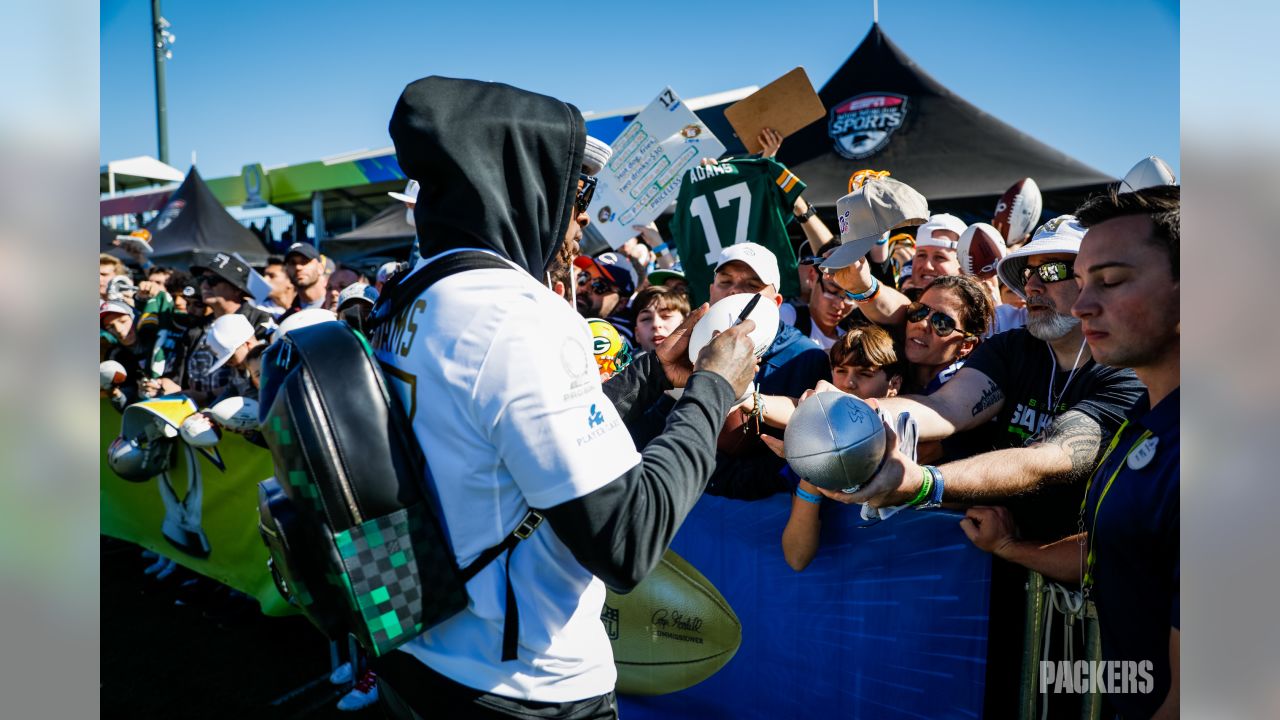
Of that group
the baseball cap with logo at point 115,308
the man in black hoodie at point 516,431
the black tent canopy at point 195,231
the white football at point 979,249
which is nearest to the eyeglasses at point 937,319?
the white football at point 979,249

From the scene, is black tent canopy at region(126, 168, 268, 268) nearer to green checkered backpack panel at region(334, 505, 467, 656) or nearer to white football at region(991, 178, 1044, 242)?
white football at region(991, 178, 1044, 242)

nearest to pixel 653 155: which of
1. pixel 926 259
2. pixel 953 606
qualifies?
pixel 926 259

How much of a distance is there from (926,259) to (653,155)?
5.98ft

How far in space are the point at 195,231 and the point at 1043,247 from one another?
1554 cm

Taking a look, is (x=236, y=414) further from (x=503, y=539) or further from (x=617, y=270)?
(x=503, y=539)

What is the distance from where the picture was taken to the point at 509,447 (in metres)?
Answer: 1.28

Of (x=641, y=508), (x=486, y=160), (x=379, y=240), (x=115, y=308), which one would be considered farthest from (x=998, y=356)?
(x=379, y=240)

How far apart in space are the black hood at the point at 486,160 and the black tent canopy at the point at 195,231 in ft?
48.0

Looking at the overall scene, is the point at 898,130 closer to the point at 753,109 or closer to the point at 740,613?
the point at 753,109

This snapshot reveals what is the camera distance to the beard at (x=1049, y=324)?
2482 millimetres

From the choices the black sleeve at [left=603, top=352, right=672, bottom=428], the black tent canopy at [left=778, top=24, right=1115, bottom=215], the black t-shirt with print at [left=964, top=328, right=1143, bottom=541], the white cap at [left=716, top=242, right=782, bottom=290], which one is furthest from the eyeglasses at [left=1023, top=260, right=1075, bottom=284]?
the black tent canopy at [left=778, top=24, right=1115, bottom=215]
